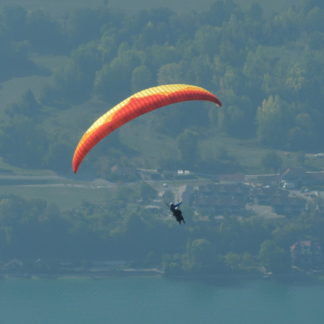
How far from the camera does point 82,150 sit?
268ft

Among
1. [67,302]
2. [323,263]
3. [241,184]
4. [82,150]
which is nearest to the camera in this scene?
[82,150]

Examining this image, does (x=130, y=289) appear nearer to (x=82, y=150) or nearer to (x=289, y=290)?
(x=289, y=290)

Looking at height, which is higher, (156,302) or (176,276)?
(176,276)

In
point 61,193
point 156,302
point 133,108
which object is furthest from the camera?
point 61,193

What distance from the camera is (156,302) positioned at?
516 feet

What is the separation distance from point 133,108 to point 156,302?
76209 millimetres

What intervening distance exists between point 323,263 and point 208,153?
23.9m

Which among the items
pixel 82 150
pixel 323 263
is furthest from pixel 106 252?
pixel 82 150

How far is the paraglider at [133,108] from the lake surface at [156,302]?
72.8 meters

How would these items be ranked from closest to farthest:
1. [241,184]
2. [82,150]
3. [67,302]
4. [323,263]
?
[82,150], [67,302], [323,263], [241,184]

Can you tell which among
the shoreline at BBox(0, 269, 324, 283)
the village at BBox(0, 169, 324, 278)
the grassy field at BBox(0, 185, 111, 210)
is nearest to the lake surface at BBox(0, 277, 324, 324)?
the shoreline at BBox(0, 269, 324, 283)

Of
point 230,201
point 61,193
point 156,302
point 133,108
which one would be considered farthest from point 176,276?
point 133,108

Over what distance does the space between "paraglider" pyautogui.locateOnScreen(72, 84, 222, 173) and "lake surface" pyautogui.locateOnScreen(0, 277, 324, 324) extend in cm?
7277

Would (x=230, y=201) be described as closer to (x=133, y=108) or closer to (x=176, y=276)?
(x=176, y=276)
